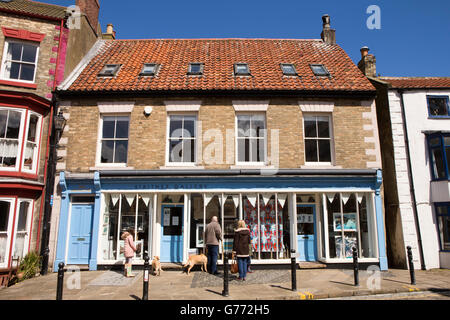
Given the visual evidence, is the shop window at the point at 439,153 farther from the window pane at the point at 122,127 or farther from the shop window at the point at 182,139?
the window pane at the point at 122,127

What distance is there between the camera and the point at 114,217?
10.7m

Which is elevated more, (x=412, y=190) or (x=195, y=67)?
(x=195, y=67)

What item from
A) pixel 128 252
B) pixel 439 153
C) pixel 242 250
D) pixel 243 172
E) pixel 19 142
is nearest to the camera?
pixel 242 250

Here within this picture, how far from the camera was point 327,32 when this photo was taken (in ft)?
51.2

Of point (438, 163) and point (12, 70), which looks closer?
point (12, 70)

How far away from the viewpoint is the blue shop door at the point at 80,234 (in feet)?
33.6

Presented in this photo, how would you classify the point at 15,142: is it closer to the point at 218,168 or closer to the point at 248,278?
the point at 218,168

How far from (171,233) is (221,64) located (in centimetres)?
762

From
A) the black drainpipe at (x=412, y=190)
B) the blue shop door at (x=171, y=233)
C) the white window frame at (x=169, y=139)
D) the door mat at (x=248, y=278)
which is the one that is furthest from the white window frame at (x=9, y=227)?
the black drainpipe at (x=412, y=190)

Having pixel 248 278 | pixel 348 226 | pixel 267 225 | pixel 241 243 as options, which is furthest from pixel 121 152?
pixel 348 226

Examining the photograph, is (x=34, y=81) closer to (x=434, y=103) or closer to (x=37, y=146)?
(x=37, y=146)

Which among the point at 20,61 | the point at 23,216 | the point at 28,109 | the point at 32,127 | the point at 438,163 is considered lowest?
the point at 23,216

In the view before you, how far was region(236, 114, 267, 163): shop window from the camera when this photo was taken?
11031 mm
